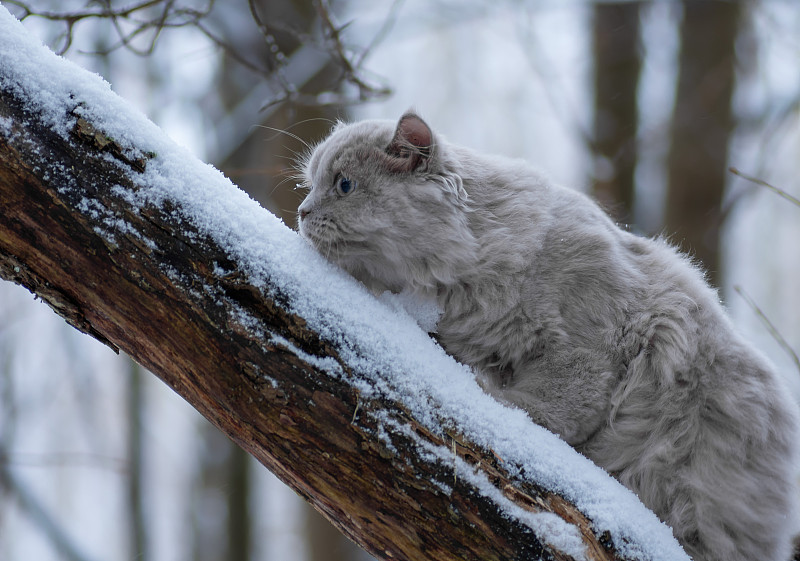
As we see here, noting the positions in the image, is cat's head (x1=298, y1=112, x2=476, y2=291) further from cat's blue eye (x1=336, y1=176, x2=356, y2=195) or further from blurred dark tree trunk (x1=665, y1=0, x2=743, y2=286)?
blurred dark tree trunk (x1=665, y1=0, x2=743, y2=286)

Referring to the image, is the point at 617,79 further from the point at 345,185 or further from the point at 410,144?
the point at 345,185

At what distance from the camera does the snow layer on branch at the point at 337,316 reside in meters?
1.68

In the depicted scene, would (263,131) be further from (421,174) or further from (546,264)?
(546,264)

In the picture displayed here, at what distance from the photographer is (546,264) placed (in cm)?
221

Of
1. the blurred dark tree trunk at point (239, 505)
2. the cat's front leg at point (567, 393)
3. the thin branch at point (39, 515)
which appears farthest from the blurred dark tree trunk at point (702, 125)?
the thin branch at point (39, 515)

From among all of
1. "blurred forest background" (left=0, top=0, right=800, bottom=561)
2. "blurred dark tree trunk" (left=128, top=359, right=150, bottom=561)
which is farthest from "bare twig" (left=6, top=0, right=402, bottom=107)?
"blurred dark tree trunk" (left=128, top=359, right=150, bottom=561)

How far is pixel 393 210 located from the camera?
2240 mm

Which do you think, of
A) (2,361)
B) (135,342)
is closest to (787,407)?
(135,342)

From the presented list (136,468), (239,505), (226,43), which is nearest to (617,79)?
(226,43)

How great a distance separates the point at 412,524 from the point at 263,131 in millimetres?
4368

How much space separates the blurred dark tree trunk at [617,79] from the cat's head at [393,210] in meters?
3.32

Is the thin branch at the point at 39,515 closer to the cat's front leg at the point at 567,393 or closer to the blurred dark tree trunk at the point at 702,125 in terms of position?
the cat's front leg at the point at 567,393

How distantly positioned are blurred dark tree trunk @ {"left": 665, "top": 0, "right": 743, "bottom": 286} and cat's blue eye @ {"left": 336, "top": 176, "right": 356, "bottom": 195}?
10.3 ft

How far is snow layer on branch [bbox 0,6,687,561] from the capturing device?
168 centimetres
